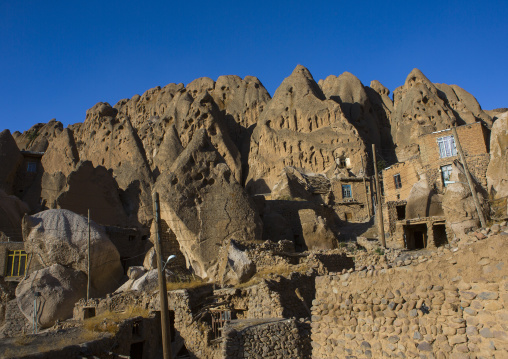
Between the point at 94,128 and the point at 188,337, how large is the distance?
3557cm

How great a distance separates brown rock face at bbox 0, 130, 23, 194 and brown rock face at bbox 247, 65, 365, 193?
22.5 m

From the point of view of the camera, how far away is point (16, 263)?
81.6 feet

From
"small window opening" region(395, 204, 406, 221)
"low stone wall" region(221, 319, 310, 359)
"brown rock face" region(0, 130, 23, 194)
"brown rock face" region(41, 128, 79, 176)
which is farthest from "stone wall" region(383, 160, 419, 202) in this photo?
"brown rock face" region(0, 130, 23, 194)

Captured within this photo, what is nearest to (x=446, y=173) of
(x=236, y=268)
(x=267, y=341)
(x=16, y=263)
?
(x=236, y=268)

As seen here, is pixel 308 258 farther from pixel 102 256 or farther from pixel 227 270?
pixel 102 256

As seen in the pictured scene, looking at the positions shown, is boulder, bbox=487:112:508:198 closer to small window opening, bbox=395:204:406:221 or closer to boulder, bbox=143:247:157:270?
small window opening, bbox=395:204:406:221

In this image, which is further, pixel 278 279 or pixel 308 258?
pixel 308 258

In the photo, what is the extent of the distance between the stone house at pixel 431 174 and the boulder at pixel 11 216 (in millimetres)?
24271

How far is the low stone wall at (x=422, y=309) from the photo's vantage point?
6.08 metres

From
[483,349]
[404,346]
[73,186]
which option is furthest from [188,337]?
[73,186]

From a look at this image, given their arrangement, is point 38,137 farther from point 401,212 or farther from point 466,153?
point 466,153

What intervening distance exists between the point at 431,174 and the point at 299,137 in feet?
75.8

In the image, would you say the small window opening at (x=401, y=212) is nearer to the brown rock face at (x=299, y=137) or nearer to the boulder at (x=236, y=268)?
the boulder at (x=236, y=268)

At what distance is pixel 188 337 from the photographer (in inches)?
616
